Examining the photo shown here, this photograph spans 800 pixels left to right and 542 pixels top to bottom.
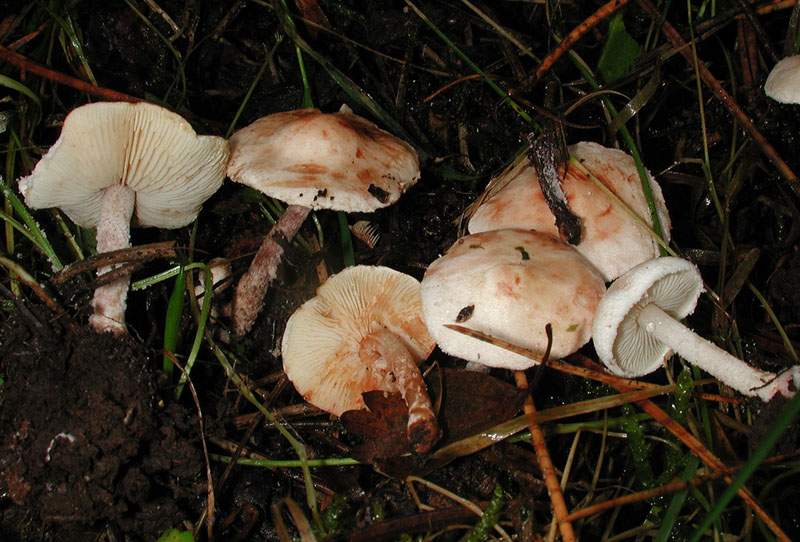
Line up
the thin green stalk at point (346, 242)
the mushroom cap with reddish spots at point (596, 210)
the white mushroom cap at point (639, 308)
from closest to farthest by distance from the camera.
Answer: the white mushroom cap at point (639, 308)
the mushroom cap with reddish spots at point (596, 210)
the thin green stalk at point (346, 242)

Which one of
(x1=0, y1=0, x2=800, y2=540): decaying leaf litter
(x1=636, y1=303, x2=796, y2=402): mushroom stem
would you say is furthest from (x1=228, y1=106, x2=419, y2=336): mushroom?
(x1=636, y1=303, x2=796, y2=402): mushroom stem

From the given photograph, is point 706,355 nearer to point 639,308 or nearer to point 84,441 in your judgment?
point 639,308

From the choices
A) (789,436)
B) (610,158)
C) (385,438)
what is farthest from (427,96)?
(789,436)

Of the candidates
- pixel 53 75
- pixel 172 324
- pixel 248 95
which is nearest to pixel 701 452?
pixel 172 324

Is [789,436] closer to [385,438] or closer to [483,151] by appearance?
[385,438]

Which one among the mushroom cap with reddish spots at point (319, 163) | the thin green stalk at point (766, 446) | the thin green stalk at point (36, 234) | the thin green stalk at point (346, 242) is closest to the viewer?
the thin green stalk at point (766, 446)

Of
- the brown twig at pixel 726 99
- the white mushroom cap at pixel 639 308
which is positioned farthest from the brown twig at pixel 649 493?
the brown twig at pixel 726 99

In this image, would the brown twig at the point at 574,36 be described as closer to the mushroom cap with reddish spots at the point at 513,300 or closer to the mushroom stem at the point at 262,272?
the mushroom cap with reddish spots at the point at 513,300
